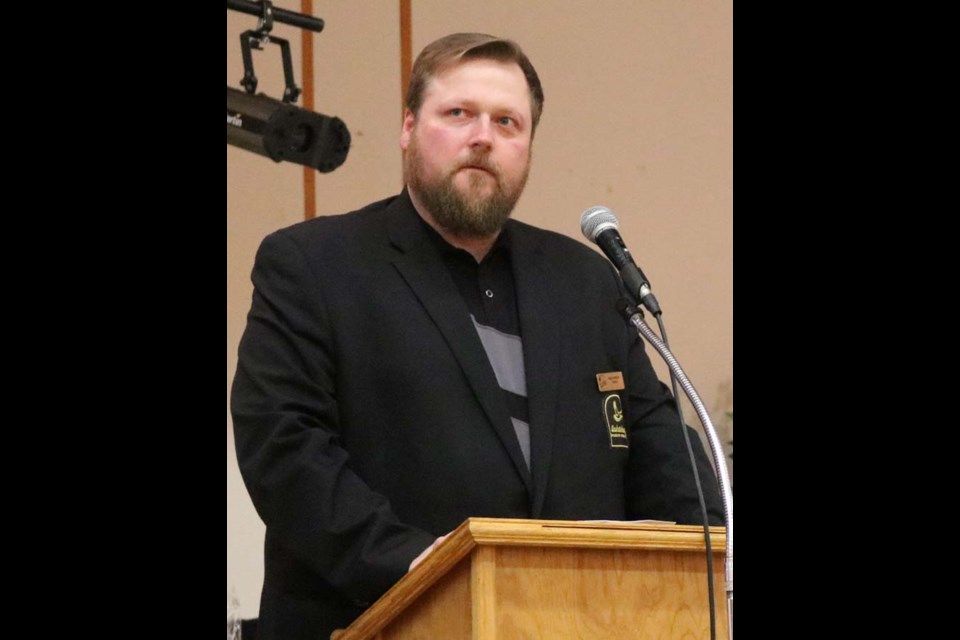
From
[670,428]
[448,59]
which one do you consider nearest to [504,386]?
[670,428]

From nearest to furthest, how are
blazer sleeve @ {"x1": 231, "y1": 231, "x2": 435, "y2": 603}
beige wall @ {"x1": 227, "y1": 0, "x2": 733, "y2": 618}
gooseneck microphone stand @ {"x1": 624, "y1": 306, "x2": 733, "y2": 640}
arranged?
gooseneck microphone stand @ {"x1": 624, "y1": 306, "x2": 733, "y2": 640} → blazer sleeve @ {"x1": 231, "y1": 231, "x2": 435, "y2": 603} → beige wall @ {"x1": 227, "y1": 0, "x2": 733, "y2": 618}

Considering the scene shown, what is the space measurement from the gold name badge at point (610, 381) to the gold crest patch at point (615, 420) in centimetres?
2

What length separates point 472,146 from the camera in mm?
2812

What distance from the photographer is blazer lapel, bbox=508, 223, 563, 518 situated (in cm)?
254

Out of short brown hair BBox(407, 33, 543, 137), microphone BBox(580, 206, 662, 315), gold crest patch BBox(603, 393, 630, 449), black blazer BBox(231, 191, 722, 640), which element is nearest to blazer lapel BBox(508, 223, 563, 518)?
black blazer BBox(231, 191, 722, 640)

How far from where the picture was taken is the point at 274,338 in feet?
8.27

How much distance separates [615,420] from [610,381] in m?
0.07

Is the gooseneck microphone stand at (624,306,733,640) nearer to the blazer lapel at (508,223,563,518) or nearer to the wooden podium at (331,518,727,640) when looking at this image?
the wooden podium at (331,518,727,640)

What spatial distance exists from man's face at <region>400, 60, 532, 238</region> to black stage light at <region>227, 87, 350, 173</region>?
1.50 ft

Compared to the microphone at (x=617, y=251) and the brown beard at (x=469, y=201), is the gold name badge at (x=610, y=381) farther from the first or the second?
the microphone at (x=617, y=251)

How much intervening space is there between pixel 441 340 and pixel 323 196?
235cm

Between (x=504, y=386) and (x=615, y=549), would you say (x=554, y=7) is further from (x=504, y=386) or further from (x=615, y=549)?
(x=615, y=549)

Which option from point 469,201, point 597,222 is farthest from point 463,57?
point 597,222
